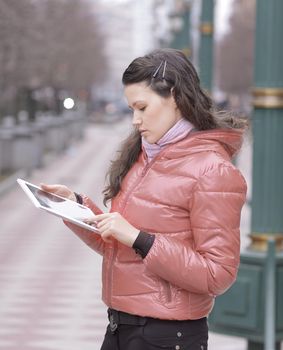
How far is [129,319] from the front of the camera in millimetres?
3498

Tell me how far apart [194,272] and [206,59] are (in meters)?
14.0

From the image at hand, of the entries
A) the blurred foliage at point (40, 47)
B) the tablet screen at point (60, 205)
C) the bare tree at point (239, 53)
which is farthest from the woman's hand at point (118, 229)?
the bare tree at point (239, 53)

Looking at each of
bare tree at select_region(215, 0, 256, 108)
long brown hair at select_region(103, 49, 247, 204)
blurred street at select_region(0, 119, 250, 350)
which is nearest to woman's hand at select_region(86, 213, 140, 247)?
long brown hair at select_region(103, 49, 247, 204)

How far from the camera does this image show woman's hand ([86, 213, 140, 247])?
3.33 meters

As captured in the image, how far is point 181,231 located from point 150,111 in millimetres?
379

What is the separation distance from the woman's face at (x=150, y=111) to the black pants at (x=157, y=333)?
565 mm

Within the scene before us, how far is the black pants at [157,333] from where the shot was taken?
11.4 feet

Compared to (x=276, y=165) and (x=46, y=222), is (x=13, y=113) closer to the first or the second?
(x=46, y=222)

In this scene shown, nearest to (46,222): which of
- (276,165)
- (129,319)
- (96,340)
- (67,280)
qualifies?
(67,280)

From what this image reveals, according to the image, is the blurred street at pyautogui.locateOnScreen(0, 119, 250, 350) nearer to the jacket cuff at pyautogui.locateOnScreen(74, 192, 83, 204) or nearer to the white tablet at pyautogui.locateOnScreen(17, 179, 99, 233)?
the jacket cuff at pyautogui.locateOnScreen(74, 192, 83, 204)

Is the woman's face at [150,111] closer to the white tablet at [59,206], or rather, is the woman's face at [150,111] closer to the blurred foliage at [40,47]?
the white tablet at [59,206]

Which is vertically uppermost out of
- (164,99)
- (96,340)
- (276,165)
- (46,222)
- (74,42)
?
(164,99)

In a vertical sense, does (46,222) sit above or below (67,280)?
below

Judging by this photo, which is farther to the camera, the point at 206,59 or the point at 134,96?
the point at 206,59
